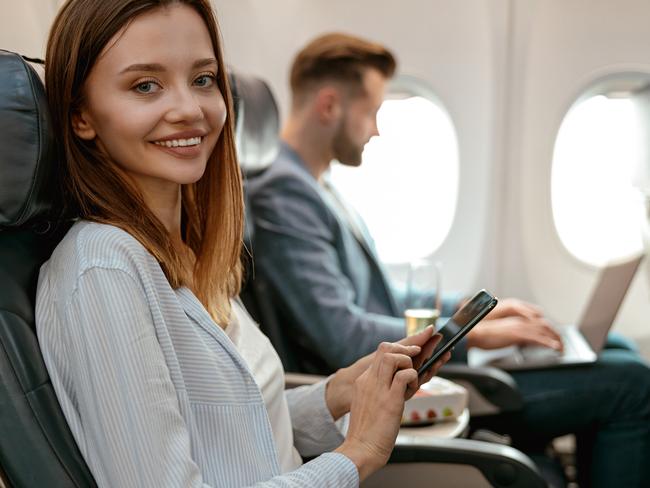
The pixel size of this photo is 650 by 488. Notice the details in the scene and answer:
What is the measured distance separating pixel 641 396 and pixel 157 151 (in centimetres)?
194

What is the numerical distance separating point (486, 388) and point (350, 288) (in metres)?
0.50

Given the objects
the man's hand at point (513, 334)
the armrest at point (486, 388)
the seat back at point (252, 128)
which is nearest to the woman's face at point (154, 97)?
the seat back at point (252, 128)

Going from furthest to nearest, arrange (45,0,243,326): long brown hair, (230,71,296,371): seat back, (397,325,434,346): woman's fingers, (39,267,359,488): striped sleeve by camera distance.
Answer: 1. (230,71,296,371): seat back
2. (397,325,434,346): woman's fingers
3. (45,0,243,326): long brown hair
4. (39,267,359,488): striped sleeve

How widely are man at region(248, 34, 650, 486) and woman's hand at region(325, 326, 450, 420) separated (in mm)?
684

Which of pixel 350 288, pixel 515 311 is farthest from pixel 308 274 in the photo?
pixel 515 311

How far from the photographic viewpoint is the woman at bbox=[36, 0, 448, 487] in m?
1.04

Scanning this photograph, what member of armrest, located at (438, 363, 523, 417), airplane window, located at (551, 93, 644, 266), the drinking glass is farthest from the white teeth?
airplane window, located at (551, 93, 644, 266)

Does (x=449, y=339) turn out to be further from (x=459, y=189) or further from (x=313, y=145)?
(x=459, y=189)

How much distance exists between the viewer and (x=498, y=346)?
2.66 meters

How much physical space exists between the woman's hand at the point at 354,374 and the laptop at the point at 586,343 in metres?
1.14

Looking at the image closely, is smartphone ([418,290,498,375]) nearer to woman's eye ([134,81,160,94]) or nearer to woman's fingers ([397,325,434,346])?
woman's fingers ([397,325,434,346])

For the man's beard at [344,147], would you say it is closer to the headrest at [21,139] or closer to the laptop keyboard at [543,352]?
the laptop keyboard at [543,352]

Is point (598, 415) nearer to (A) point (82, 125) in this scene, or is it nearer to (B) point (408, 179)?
(B) point (408, 179)

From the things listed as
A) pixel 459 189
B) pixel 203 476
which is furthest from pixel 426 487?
pixel 459 189
